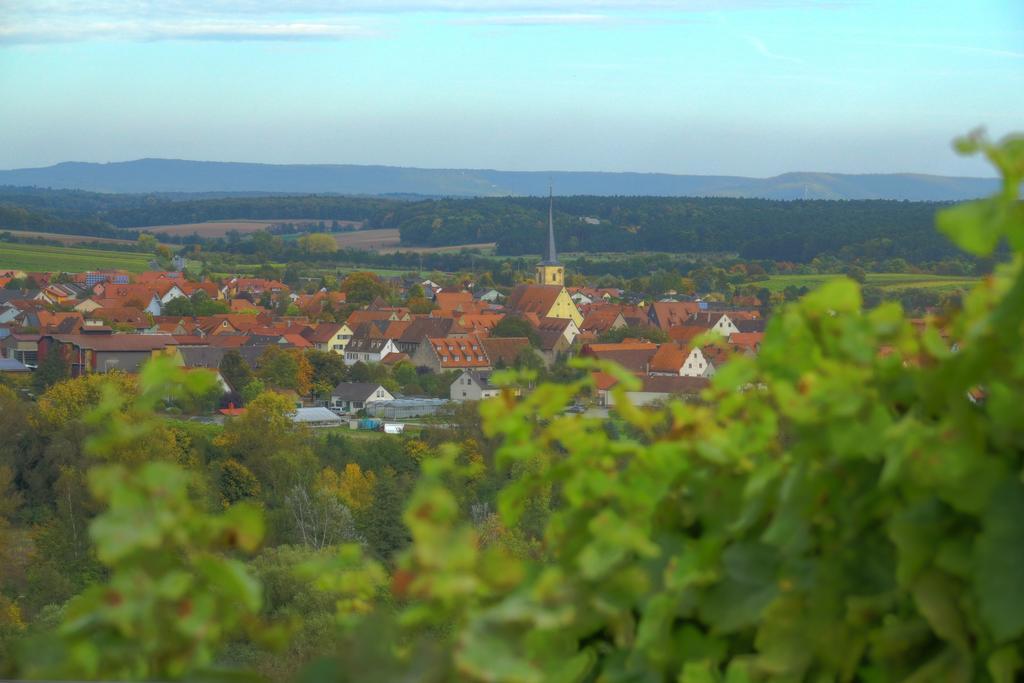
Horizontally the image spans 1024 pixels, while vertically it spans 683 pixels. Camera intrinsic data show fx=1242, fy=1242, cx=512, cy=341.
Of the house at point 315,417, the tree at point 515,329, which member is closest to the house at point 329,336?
the tree at point 515,329

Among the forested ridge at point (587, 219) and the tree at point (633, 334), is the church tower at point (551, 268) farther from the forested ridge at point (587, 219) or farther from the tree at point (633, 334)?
the tree at point (633, 334)

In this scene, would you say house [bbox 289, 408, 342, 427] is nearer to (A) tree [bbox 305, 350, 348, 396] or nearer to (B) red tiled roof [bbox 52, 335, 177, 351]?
(A) tree [bbox 305, 350, 348, 396]

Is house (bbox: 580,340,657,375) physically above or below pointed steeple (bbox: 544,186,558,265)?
below

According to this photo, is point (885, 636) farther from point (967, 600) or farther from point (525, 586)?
point (525, 586)

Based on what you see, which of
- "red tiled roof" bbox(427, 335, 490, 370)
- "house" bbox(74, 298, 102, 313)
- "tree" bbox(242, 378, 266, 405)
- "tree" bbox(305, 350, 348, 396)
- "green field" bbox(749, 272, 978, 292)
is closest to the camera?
"green field" bbox(749, 272, 978, 292)

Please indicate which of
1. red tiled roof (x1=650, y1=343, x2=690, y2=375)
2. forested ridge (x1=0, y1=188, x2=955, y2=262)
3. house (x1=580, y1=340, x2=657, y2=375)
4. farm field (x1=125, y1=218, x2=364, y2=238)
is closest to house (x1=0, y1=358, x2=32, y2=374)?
house (x1=580, y1=340, x2=657, y2=375)

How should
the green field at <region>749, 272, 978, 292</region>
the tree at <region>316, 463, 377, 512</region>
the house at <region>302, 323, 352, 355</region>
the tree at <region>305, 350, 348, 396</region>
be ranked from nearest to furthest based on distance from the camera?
the green field at <region>749, 272, 978, 292</region> < the tree at <region>316, 463, 377, 512</region> < the tree at <region>305, 350, 348, 396</region> < the house at <region>302, 323, 352, 355</region>

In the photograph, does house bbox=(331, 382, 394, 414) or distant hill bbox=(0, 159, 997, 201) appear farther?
distant hill bbox=(0, 159, 997, 201)

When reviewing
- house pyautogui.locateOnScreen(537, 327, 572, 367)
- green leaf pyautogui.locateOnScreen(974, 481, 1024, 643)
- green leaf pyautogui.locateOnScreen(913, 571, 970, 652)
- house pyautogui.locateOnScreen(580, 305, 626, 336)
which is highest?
green leaf pyautogui.locateOnScreen(974, 481, 1024, 643)

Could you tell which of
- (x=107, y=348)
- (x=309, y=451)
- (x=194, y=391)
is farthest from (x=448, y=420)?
(x=194, y=391)
